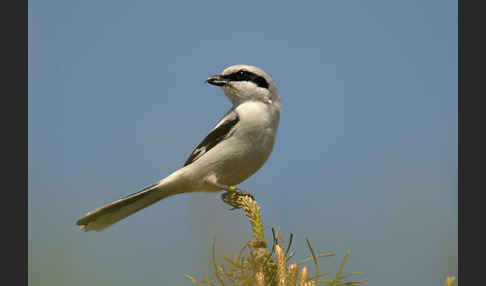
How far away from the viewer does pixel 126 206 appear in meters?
2.64

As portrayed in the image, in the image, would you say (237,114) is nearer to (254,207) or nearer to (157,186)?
(157,186)

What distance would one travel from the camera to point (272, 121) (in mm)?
2654

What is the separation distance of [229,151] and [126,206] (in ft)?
2.24

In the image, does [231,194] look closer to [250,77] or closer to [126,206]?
[126,206]

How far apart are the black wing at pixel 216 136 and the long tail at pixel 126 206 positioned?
0.18 meters

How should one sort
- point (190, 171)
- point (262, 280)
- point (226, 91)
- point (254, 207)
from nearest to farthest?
point (262, 280), point (254, 207), point (190, 171), point (226, 91)

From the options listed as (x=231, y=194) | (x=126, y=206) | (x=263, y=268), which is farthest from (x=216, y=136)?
(x=263, y=268)

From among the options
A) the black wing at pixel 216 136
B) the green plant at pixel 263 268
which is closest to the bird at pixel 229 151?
the black wing at pixel 216 136

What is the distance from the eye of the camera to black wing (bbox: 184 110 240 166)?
2.64 metres

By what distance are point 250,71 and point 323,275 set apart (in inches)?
63.9

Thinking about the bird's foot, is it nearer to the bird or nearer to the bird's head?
the bird

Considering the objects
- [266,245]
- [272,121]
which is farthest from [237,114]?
[266,245]

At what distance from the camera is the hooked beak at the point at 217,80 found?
2805 mm

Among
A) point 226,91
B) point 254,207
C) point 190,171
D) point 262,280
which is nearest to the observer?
point 262,280
